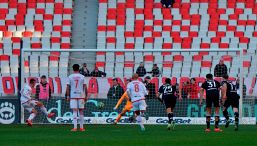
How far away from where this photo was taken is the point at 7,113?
32594 millimetres

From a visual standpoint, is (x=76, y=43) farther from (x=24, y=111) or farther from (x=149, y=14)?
(x=24, y=111)

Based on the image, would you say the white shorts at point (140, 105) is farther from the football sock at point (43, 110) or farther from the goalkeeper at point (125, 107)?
the football sock at point (43, 110)

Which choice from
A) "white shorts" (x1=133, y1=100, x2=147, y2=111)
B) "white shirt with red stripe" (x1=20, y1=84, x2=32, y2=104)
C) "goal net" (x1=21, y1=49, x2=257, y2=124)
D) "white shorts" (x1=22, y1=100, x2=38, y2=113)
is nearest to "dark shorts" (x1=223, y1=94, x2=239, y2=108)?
"white shorts" (x1=133, y1=100, x2=147, y2=111)

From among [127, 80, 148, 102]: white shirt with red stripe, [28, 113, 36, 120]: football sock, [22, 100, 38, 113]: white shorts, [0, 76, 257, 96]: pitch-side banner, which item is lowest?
[28, 113, 36, 120]: football sock

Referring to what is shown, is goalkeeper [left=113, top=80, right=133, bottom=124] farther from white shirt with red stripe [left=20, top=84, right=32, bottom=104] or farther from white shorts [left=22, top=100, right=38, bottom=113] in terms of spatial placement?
white shirt with red stripe [left=20, top=84, right=32, bottom=104]

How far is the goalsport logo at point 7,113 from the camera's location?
107 feet

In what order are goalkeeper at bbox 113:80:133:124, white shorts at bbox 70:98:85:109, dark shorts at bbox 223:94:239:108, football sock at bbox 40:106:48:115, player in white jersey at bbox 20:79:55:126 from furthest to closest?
goalkeeper at bbox 113:80:133:124 < football sock at bbox 40:106:48:115 < player in white jersey at bbox 20:79:55:126 < dark shorts at bbox 223:94:239:108 < white shorts at bbox 70:98:85:109

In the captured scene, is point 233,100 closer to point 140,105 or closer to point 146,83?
point 140,105

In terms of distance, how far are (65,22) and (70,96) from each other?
44.7 ft

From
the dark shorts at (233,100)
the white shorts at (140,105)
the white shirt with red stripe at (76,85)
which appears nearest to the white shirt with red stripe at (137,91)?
the white shorts at (140,105)

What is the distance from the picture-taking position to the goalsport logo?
3256 cm

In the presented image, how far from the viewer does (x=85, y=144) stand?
18.3 meters

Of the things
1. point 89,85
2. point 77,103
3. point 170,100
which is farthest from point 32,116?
point 170,100

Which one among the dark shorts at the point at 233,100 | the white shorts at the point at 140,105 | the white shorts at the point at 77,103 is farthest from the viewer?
the dark shorts at the point at 233,100
